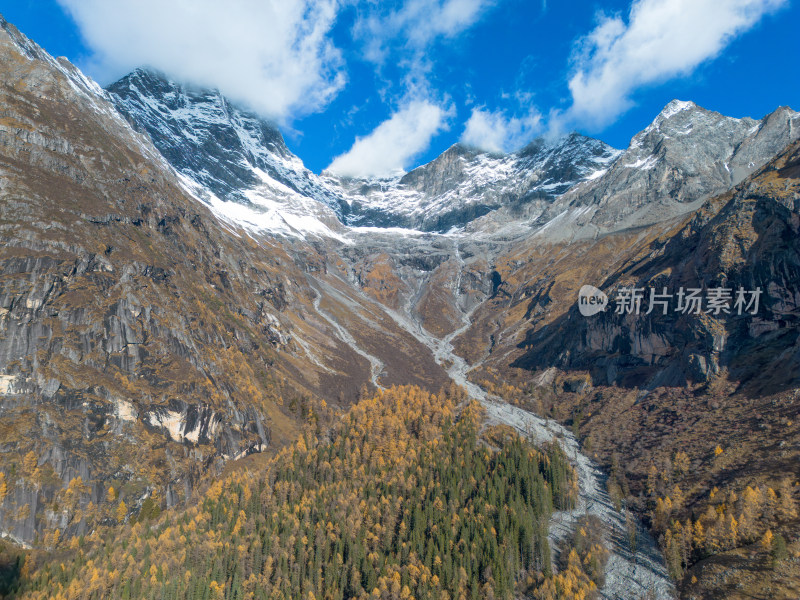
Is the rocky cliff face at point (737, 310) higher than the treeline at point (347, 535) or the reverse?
higher

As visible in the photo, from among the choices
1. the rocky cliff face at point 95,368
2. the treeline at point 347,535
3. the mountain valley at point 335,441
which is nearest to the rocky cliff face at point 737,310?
the mountain valley at point 335,441

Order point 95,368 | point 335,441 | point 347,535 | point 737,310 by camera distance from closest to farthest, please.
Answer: point 347,535 < point 95,368 < point 737,310 < point 335,441

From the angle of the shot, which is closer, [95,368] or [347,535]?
[347,535]

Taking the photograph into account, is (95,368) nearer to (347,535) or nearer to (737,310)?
(347,535)

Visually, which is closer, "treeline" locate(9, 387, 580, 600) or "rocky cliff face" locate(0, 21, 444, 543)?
"treeline" locate(9, 387, 580, 600)

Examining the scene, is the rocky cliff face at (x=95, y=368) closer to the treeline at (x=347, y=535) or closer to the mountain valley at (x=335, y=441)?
the mountain valley at (x=335, y=441)

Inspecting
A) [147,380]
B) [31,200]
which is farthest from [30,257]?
[147,380]

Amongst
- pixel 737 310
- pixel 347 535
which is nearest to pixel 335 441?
pixel 347 535

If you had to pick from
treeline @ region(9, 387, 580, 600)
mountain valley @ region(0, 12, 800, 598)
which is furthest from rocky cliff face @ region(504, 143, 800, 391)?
treeline @ region(9, 387, 580, 600)

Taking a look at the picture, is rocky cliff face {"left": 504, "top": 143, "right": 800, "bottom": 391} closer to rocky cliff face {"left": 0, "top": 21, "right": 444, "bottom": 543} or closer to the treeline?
the treeline
